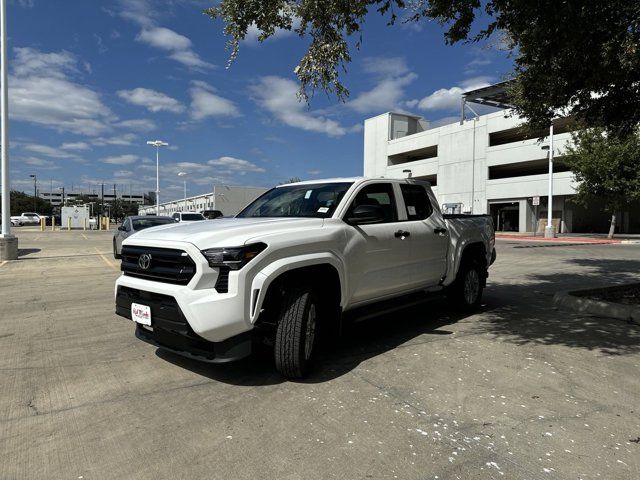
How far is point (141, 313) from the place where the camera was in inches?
163

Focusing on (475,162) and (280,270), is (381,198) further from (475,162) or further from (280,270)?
(475,162)

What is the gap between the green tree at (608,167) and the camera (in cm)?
2647

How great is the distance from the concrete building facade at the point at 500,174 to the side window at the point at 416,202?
30.7 m

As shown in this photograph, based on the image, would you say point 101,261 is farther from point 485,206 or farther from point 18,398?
point 485,206

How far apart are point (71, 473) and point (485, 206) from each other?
46.0 meters

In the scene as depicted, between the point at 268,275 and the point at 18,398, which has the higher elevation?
the point at 268,275

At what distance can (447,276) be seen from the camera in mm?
6289

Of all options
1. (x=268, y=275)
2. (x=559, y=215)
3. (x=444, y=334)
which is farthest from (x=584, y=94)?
(x=559, y=215)

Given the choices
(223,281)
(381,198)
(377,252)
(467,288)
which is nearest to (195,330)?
(223,281)

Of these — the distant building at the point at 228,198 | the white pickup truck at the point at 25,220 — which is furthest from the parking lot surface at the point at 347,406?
the distant building at the point at 228,198

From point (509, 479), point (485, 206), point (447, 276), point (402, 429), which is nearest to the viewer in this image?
point (509, 479)

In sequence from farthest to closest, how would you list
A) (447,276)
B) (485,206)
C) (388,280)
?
(485,206) → (447,276) → (388,280)

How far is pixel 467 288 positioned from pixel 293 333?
362 cm

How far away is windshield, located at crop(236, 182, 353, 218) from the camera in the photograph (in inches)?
193
